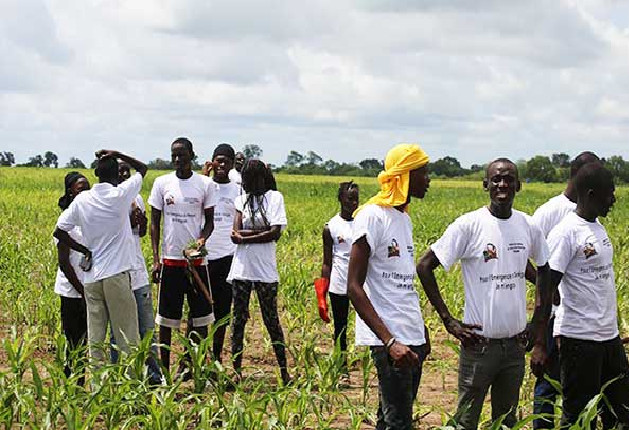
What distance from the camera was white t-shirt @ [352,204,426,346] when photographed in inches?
175

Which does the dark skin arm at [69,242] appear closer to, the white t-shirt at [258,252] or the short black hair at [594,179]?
the white t-shirt at [258,252]

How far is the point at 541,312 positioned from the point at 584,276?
1.28 feet

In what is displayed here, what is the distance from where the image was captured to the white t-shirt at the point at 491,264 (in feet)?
14.9

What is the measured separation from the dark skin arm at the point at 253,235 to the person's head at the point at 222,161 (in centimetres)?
80

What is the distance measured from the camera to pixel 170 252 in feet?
23.3

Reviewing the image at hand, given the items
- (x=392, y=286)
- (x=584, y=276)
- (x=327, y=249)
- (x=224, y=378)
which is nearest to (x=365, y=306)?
(x=392, y=286)

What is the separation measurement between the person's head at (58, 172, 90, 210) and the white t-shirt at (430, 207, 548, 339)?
2.93m

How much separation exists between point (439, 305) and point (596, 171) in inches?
45.3

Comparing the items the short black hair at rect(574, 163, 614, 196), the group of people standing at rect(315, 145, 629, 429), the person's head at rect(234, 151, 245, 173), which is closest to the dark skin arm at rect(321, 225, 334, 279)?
the person's head at rect(234, 151, 245, 173)

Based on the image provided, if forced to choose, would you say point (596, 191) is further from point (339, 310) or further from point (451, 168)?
point (451, 168)

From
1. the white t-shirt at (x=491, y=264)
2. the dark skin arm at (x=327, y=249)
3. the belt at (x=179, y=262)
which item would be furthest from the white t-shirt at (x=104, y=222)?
the white t-shirt at (x=491, y=264)

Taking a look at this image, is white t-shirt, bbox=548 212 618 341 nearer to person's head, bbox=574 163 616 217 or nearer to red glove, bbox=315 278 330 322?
person's head, bbox=574 163 616 217

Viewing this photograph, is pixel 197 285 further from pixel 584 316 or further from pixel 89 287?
pixel 584 316

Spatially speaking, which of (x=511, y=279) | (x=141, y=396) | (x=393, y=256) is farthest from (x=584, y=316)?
(x=141, y=396)
